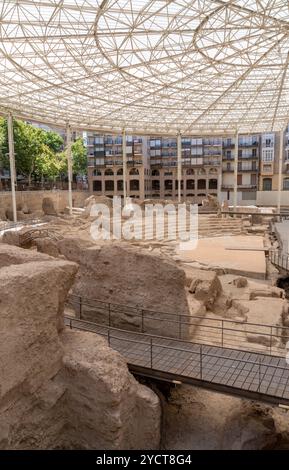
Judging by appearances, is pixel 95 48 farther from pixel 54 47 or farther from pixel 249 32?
pixel 249 32

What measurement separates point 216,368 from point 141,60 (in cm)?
2460

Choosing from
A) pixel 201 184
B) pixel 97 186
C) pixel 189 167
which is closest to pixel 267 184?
pixel 201 184

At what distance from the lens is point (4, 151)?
5234 cm

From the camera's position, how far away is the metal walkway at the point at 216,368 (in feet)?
29.1

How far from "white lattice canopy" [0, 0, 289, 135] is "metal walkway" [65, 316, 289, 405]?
56.1 feet

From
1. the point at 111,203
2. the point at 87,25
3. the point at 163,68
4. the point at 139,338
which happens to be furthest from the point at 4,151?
the point at 139,338

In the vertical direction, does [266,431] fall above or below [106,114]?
below

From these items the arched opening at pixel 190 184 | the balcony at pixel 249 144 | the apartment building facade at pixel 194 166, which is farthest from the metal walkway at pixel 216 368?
the balcony at pixel 249 144

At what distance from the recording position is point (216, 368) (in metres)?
9.70

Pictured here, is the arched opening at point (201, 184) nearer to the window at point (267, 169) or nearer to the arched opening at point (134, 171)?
the window at point (267, 169)

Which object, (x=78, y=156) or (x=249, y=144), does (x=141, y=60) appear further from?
(x=249, y=144)

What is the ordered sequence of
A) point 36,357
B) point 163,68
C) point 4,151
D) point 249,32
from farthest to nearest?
point 4,151, point 163,68, point 249,32, point 36,357

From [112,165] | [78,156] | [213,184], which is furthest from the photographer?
[213,184]

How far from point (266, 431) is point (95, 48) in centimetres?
2450
